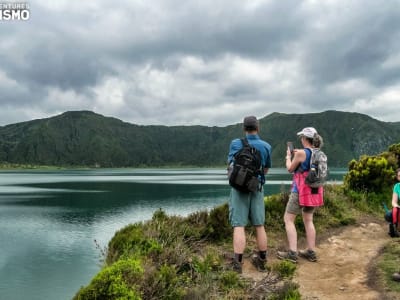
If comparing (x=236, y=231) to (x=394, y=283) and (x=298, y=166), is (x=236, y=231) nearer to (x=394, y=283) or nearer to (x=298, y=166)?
(x=298, y=166)

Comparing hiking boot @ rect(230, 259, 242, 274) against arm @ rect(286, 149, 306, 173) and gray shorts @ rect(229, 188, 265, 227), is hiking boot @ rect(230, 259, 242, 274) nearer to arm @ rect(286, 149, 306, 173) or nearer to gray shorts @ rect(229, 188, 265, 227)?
gray shorts @ rect(229, 188, 265, 227)

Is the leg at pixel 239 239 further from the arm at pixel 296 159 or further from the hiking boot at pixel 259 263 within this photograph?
the arm at pixel 296 159

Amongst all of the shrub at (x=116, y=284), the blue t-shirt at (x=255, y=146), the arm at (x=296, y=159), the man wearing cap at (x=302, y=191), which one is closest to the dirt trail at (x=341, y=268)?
the man wearing cap at (x=302, y=191)

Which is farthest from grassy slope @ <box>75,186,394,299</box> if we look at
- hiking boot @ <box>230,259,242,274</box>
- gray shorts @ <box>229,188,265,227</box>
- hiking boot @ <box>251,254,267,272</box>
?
gray shorts @ <box>229,188,265,227</box>

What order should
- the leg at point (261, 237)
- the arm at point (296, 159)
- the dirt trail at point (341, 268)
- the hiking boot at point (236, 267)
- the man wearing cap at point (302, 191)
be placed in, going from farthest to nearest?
the man wearing cap at point (302, 191) < the arm at point (296, 159) < the leg at point (261, 237) < the hiking boot at point (236, 267) < the dirt trail at point (341, 268)

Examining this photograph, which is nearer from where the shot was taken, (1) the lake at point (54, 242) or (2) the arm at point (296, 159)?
(2) the arm at point (296, 159)

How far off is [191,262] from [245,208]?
111 cm

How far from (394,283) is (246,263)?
2.14 m

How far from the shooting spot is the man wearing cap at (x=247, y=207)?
5570mm

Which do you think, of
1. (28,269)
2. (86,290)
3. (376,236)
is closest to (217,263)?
(86,290)

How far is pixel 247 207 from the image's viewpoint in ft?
18.6

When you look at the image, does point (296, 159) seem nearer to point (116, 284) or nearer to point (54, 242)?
point (116, 284)

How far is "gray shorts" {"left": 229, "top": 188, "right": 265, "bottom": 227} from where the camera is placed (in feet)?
18.3

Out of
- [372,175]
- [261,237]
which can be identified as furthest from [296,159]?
[372,175]
